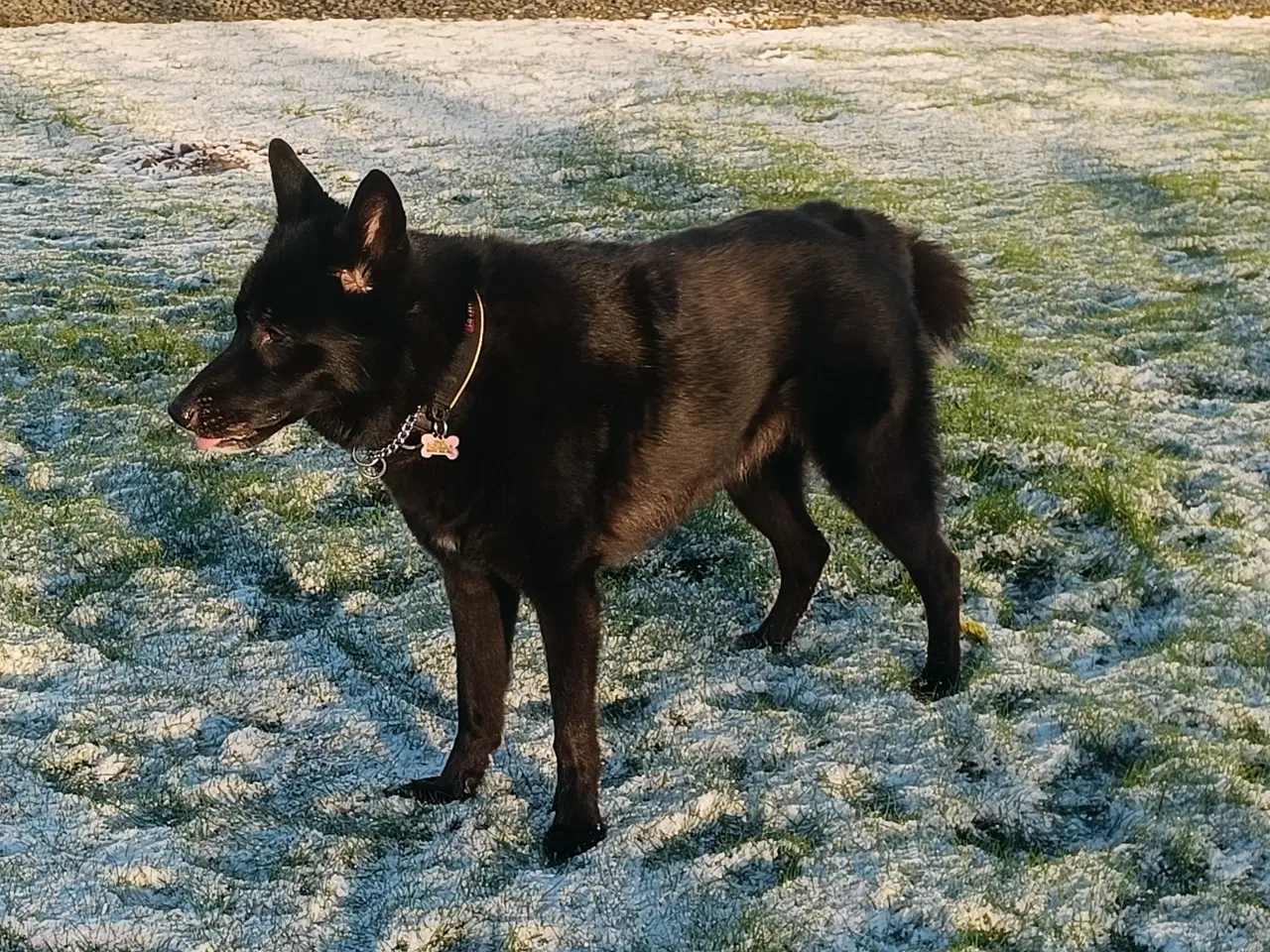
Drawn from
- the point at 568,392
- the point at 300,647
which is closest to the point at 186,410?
the point at 568,392

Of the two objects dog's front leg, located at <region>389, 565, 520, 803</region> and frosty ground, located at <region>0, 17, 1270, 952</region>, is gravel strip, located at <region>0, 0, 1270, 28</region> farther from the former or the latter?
dog's front leg, located at <region>389, 565, 520, 803</region>

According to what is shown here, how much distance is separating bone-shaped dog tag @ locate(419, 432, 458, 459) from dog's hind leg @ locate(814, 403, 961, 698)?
1.18 meters

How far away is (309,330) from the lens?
9.71 ft

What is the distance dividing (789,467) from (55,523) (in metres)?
2.93

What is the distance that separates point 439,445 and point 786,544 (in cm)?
150

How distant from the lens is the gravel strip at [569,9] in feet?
48.6

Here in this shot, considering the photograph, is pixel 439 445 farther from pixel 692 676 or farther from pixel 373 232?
pixel 692 676

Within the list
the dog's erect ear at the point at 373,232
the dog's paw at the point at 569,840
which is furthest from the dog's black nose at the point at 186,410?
the dog's paw at the point at 569,840

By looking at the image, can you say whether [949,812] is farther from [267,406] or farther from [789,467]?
[267,406]

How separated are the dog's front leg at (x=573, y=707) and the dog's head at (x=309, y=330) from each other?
29.1 inches

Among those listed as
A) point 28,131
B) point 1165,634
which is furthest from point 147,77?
point 1165,634

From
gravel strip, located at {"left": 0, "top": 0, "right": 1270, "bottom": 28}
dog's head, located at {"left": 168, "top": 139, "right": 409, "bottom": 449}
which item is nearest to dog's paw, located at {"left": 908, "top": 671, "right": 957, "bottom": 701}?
dog's head, located at {"left": 168, "top": 139, "right": 409, "bottom": 449}

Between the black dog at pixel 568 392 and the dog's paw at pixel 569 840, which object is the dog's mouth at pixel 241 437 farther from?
the dog's paw at pixel 569 840

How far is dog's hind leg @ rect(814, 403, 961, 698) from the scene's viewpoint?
367 cm
